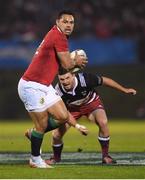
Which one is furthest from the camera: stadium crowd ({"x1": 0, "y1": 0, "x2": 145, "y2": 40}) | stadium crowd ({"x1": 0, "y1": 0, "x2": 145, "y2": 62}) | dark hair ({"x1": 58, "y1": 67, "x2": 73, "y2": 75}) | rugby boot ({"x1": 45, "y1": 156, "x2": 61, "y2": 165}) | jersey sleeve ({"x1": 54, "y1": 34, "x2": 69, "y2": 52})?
stadium crowd ({"x1": 0, "y1": 0, "x2": 145, "y2": 40})

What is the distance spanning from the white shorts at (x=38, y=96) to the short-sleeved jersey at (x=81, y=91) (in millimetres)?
1119

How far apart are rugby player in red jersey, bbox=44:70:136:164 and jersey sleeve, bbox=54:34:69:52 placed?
34.5 inches

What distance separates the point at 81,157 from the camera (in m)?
12.0

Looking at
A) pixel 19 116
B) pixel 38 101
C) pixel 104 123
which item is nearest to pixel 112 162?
pixel 104 123

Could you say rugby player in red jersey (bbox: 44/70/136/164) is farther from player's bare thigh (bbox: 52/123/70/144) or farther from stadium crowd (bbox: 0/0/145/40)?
stadium crowd (bbox: 0/0/145/40)

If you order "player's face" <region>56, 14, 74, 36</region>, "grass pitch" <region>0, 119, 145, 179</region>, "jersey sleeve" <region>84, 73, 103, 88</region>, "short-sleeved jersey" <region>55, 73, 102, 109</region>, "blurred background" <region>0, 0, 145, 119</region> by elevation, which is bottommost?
"blurred background" <region>0, 0, 145, 119</region>

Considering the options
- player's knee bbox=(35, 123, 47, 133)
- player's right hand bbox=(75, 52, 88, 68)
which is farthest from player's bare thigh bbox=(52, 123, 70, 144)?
player's knee bbox=(35, 123, 47, 133)

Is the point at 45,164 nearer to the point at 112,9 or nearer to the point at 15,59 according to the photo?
the point at 15,59

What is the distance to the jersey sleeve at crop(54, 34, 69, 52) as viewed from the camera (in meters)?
10.2

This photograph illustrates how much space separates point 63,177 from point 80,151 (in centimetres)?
405

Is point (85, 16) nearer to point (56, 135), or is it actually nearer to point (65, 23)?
point (56, 135)

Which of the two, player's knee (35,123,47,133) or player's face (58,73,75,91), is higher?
player's face (58,73,75,91)

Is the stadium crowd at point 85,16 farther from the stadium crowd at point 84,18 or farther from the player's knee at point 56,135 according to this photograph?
the player's knee at point 56,135

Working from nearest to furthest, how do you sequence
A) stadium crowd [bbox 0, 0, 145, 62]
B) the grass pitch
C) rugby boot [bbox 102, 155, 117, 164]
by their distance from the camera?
the grass pitch, rugby boot [bbox 102, 155, 117, 164], stadium crowd [bbox 0, 0, 145, 62]
